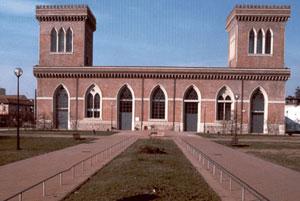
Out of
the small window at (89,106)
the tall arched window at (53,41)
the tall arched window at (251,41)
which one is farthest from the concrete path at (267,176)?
the tall arched window at (53,41)

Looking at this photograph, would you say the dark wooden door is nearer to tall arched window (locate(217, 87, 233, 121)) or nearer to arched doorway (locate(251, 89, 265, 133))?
tall arched window (locate(217, 87, 233, 121))

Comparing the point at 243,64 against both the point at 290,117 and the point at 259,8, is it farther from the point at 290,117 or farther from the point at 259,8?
the point at 290,117

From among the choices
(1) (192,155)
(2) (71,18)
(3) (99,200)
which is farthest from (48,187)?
(2) (71,18)

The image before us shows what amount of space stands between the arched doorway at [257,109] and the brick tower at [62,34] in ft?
76.2

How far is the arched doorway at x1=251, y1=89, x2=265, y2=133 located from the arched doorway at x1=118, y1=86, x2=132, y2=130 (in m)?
15.9

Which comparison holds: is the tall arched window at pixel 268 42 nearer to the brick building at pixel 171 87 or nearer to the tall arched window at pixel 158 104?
the brick building at pixel 171 87

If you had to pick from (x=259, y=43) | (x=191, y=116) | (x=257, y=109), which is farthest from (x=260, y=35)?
(x=191, y=116)

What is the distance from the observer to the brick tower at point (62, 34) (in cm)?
5331

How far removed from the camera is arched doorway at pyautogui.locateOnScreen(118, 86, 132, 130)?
51.7 m

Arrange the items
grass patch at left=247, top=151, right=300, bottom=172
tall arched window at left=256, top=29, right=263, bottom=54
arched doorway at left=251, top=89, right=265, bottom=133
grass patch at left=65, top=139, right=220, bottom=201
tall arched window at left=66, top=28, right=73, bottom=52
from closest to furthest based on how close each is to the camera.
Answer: grass patch at left=65, top=139, right=220, bottom=201, grass patch at left=247, top=151, right=300, bottom=172, arched doorway at left=251, top=89, right=265, bottom=133, tall arched window at left=256, top=29, right=263, bottom=54, tall arched window at left=66, top=28, right=73, bottom=52

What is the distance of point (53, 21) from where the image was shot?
176 feet

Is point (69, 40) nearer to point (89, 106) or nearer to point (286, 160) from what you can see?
point (89, 106)

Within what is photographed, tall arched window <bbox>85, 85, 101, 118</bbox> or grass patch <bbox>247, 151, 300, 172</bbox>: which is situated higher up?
tall arched window <bbox>85, 85, 101, 118</bbox>

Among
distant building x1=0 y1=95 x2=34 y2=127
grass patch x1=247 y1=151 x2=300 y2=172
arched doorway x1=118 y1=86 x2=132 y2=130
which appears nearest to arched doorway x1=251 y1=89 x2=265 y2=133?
arched doorway x1=118 y1=86 x2=132 y2=130
